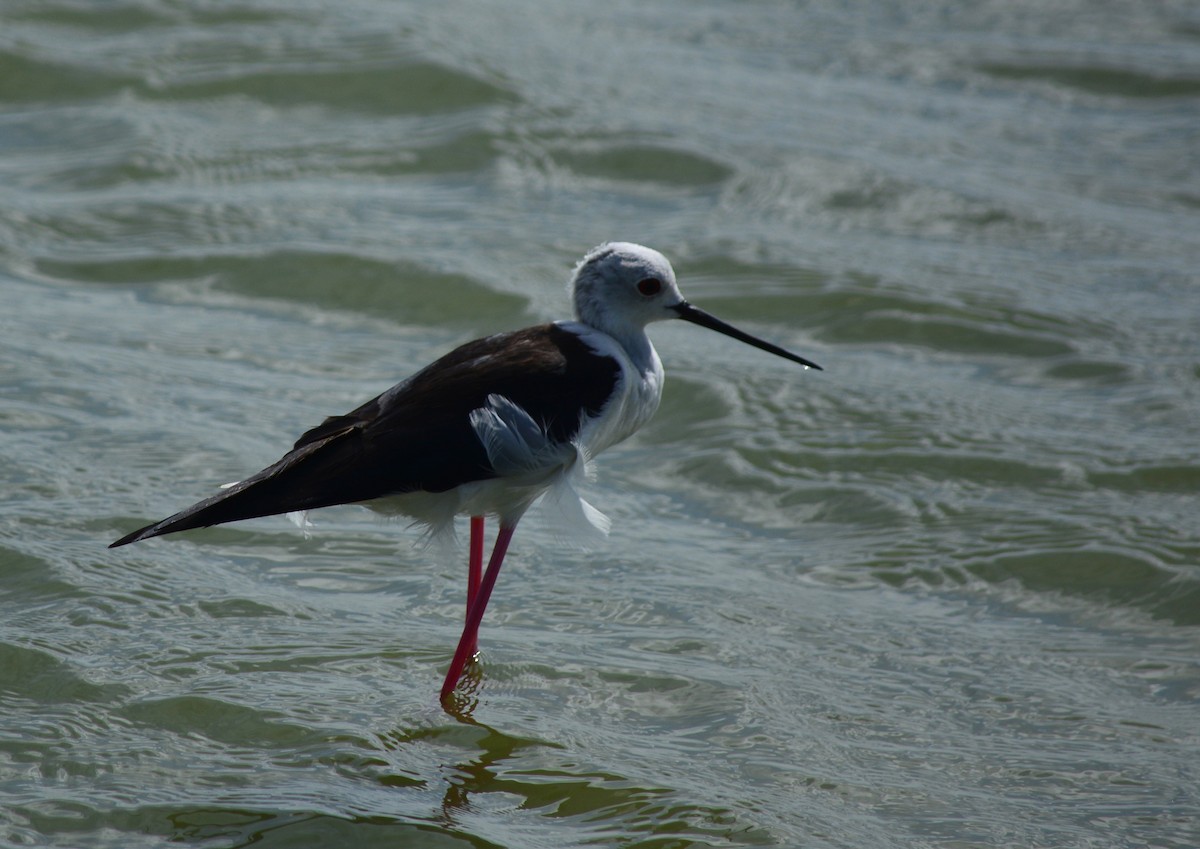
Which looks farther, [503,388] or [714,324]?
[714,324]

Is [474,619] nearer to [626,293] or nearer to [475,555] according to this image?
[475,555]

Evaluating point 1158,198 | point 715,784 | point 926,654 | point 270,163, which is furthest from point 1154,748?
point 270,163

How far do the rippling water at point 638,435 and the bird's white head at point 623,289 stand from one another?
77 centimetres

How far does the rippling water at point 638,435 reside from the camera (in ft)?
15.7

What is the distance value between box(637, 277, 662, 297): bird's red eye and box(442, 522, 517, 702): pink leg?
3.08ft

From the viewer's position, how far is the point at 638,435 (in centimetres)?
747

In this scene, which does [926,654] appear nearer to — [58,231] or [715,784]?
[715,784]

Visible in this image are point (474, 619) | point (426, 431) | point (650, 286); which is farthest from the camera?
point (650, 286)

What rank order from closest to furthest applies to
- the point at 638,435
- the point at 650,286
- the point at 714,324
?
the point at 650,286
the point at 714,324
the point at 638,435

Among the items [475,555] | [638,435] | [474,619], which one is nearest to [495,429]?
[474,619]

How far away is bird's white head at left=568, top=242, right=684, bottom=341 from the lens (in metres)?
5.36

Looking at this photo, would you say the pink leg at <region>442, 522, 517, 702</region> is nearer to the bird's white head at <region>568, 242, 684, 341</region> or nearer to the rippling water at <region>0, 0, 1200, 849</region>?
the rippling water at <region>0, 0, 1200, 849</region>

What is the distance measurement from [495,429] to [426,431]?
22 cm

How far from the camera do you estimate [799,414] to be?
7.56 m
